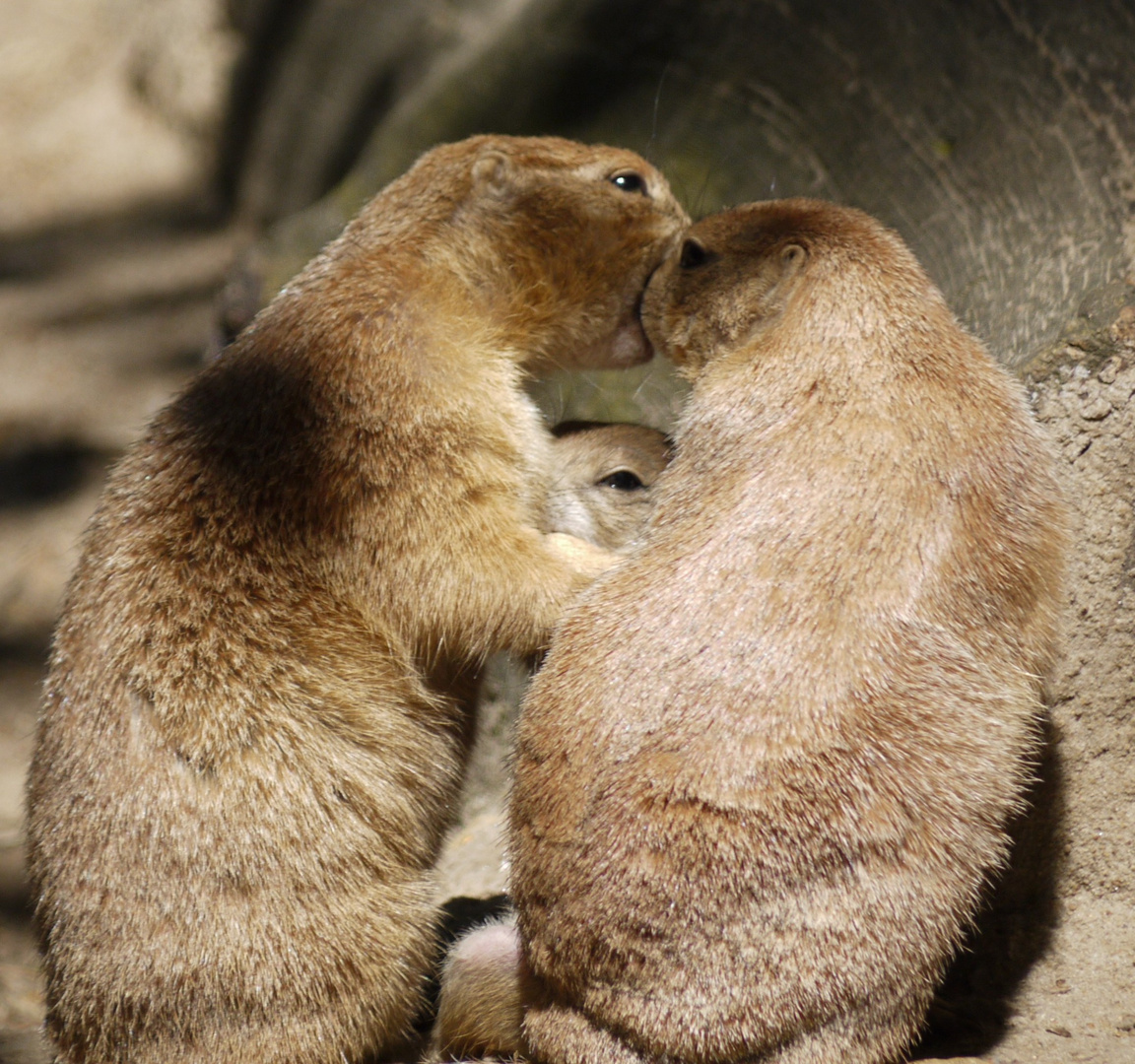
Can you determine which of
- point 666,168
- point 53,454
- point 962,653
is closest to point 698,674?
point 962,653

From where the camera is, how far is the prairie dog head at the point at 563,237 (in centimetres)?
387

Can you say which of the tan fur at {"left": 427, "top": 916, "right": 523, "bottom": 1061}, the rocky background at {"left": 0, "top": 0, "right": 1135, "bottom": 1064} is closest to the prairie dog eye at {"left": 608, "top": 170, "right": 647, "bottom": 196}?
the rocky background at {"left": 0, "top": 0, "right": 1135, "bottom": 1064}

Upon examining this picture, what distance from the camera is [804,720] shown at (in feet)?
8.34

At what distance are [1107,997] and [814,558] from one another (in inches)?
65.0

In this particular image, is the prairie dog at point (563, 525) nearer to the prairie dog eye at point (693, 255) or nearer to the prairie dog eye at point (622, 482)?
the prairie dog eye at point (622, 482)

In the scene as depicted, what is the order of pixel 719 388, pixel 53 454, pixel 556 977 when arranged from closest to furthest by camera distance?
pixel 556 977
pixel 719 388
pixel 53 454

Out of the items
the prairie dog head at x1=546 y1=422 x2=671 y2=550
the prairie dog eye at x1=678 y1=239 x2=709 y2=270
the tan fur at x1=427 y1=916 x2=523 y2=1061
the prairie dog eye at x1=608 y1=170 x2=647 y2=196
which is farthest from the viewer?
the prairie dog head at x1=546 y1=422 x2=671 y2=550

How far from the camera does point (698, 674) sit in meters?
2.63

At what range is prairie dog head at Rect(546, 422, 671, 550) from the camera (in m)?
4.10

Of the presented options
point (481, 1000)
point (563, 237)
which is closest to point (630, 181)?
point (563, 237)

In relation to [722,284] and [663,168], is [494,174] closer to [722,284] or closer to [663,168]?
[722,284]

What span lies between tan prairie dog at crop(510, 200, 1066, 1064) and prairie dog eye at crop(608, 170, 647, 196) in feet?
4.16

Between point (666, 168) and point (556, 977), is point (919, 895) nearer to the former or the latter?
point (556, 977)

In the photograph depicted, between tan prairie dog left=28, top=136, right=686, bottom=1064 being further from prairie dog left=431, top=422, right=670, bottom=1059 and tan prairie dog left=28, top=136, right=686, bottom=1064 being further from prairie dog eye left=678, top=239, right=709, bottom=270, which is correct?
prairie dog eye left=678, top=239, right=709, bottom=270
